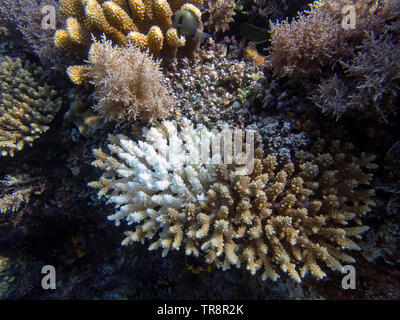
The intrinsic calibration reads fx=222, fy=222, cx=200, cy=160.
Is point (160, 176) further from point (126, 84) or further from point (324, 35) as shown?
point (324, 35)

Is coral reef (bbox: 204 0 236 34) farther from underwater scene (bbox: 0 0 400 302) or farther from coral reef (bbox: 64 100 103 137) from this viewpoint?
coral reef (bbox: 64 100 103 137)

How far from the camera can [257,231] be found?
2.22 meters

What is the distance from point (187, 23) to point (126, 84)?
3.96 ft

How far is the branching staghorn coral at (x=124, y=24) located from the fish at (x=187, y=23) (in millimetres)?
125

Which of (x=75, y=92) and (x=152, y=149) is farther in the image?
(x=75, y=92)

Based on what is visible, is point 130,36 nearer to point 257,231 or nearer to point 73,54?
point 73,54

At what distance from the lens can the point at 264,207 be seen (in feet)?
7.65

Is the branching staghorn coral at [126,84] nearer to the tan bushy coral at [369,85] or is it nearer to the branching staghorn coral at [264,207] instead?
the branching staghorn coral at [264,207]

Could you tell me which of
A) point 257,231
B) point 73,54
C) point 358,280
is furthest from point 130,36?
point 358,280

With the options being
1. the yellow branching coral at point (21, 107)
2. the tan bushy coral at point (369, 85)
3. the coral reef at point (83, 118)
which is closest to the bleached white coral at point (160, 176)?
the coral reef at point (83, 118)

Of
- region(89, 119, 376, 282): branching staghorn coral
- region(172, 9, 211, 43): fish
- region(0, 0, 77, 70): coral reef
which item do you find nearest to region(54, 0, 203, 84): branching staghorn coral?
region(172, 9, 211, 43): fish

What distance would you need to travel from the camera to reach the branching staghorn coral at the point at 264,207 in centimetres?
222

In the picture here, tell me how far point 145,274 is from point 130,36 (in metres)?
3.46

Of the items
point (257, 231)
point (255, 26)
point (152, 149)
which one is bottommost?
point (257, 231)
